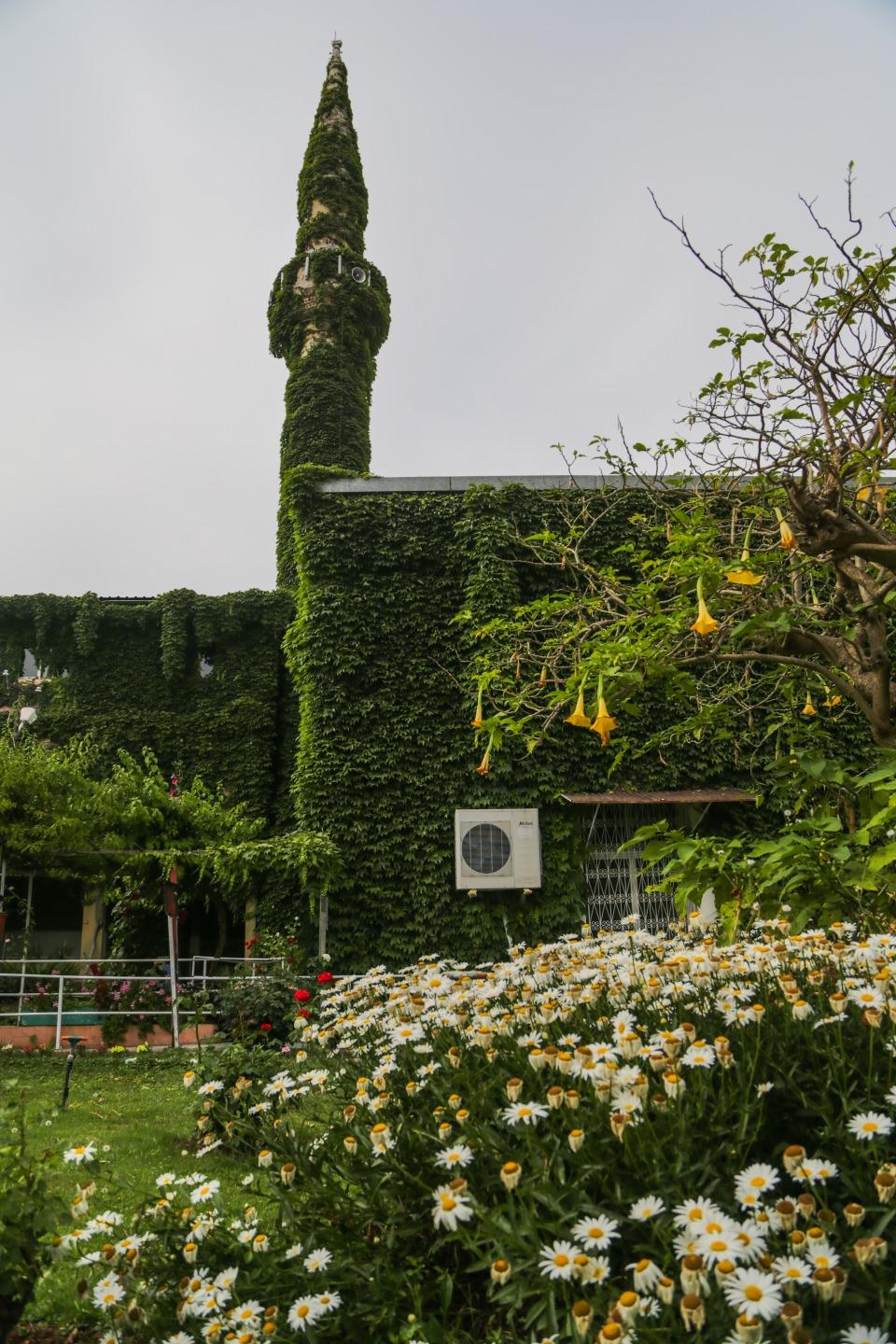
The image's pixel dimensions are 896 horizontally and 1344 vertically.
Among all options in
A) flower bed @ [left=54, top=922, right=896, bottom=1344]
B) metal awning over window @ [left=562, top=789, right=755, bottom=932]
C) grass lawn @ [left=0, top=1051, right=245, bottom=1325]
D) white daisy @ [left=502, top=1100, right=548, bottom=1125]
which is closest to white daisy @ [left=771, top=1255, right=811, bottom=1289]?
flower bed @ [left=54, top=922, right=896, bottom=1344]

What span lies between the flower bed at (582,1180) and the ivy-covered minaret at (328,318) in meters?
13.5

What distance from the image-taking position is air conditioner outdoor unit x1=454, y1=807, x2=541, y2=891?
1069 cm

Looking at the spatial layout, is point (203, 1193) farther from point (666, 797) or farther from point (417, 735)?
point (666, 797)

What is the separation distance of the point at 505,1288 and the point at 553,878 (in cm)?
944

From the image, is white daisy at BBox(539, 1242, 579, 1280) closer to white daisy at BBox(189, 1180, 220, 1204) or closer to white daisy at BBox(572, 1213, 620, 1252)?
white daisy at BBox(572, 1213, 620, 1252)

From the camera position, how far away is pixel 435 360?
16844 mm

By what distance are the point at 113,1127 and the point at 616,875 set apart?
7.11 m

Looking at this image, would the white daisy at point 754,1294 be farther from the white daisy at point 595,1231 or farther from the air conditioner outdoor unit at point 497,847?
the air conditioner outdoor unit at point 497,847


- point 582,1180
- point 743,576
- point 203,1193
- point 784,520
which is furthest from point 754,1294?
point 784,520

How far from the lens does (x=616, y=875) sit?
442 inches

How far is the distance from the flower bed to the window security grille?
863cm

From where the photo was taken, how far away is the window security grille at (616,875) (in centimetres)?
1107

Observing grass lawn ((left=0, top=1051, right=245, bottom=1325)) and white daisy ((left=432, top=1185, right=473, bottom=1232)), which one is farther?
grass lawn ((left=0, top=1051, right=245, bottom=1325))

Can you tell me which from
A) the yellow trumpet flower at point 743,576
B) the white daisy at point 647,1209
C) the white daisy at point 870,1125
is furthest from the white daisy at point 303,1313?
the yellow trumpet flower at point 743,576
